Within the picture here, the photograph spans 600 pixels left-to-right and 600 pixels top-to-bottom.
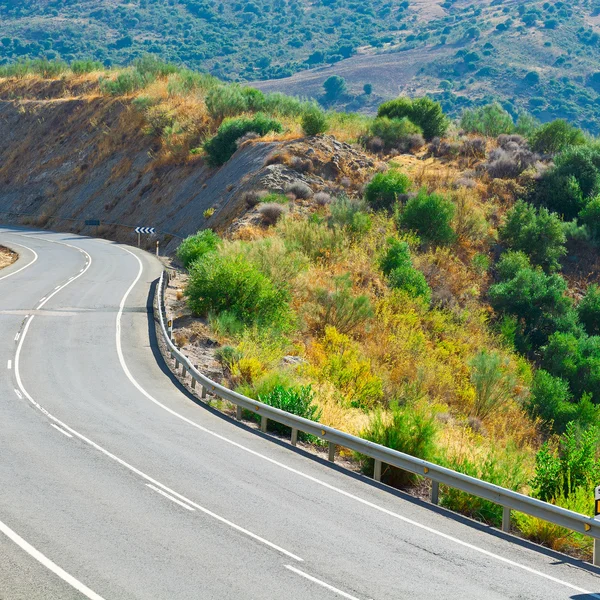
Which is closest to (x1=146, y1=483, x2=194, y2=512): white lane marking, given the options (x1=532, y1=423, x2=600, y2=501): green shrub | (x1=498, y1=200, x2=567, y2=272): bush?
(x1=532, y1=423, x2=600, y2=501): green shrub

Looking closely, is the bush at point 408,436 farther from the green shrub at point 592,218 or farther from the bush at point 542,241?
the green shrub at point 592,218

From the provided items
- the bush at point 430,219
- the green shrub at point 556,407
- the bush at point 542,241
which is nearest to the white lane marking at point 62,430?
the green shrub at point 556,407

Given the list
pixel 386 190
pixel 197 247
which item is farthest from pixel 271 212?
pixel 386 190

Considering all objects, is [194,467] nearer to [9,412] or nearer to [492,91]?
[9,412]

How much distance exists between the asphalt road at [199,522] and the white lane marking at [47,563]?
0.07ft

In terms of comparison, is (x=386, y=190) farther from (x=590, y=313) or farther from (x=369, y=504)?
(x=369, y=504)

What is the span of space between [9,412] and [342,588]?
9.87 metres

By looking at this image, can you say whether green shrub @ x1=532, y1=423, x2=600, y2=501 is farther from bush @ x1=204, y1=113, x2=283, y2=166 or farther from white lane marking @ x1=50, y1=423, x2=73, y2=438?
bush @ x1=204, y1=113, x2=283, y2=166

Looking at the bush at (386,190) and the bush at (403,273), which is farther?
the bush at (386,190)

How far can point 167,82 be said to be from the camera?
70.4 metres

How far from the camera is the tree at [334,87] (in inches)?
5763

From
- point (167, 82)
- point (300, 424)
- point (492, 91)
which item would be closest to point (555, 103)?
point (492, 91)

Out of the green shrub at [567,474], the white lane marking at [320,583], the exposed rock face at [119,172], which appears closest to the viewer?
the white lane marking at [320,583]

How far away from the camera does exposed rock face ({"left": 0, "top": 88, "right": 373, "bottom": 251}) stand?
46281 mm
